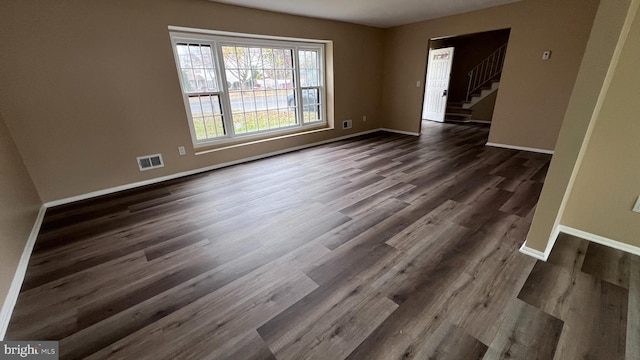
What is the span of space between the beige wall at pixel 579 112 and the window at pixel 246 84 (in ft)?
12.9

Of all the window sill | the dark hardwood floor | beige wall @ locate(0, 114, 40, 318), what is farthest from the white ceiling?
beige wall @ locate(0, 114, 40, 318)

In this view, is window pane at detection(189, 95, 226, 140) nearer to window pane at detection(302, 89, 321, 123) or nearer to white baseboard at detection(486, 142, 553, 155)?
window pane at detection(302, 89, 321, 123)

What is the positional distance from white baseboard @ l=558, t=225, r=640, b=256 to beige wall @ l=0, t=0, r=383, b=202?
4.34 m

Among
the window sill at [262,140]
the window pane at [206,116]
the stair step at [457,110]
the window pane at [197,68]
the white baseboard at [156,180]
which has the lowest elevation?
the white baseboard at [156,180]

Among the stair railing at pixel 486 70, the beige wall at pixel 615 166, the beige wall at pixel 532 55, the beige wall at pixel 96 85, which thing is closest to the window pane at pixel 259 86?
the beige wall at pixel 96 85

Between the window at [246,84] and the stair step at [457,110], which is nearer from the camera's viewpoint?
the window at [246,84]

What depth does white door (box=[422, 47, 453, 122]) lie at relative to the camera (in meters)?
7.04

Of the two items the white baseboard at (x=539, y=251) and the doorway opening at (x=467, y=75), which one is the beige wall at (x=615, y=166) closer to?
the white baseboard at (x=539, y=251)

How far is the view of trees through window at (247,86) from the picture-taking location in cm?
370

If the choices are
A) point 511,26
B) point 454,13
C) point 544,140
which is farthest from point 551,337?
point 454,13

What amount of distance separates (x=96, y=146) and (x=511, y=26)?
6325mm

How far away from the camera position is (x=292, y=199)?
290 cm

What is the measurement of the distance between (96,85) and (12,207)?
1558mm

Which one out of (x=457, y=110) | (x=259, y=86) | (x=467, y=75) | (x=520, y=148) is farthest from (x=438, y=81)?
(x=259, y=86)
